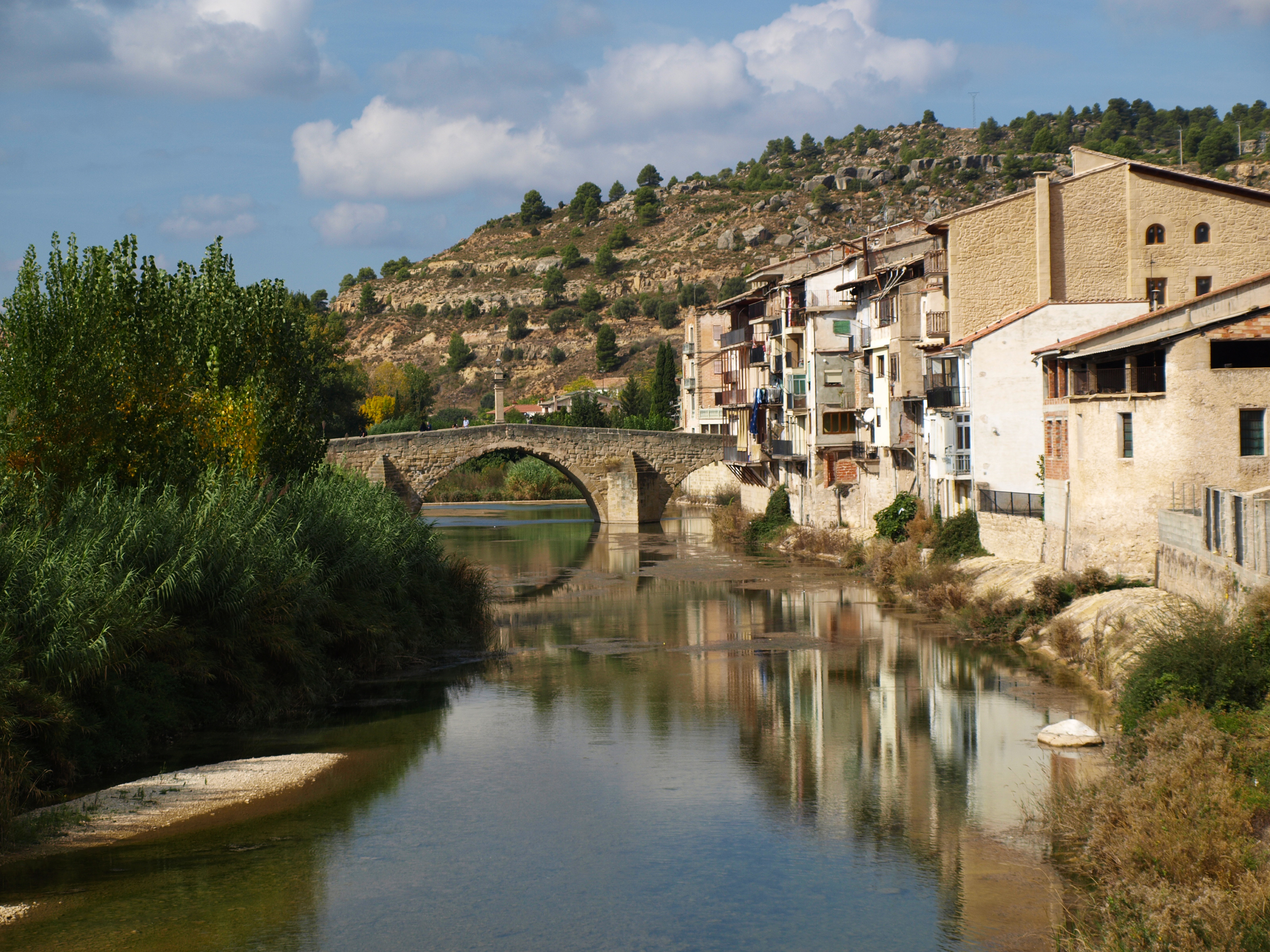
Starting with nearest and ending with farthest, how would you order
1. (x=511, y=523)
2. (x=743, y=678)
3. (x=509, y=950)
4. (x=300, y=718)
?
(x=509, y=950), (x=300, y=718), (x=743, y=678), (x=511, y=523)

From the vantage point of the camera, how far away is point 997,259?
31078 mm

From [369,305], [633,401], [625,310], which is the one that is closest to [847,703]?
[633,401]

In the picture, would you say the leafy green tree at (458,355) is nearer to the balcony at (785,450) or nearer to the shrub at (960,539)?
the balcony at (785,450)

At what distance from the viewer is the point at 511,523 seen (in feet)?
184

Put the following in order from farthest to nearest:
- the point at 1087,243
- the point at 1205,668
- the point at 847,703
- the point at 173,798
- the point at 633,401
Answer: the point at 633,401 → the point at 1087,243 → the point at 847,703 → the point at 1205,668 → the point at 173,798

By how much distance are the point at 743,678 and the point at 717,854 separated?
28.0 ft

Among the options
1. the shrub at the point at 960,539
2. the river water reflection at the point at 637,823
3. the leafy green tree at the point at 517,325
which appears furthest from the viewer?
the leafy green tree at the point at 517,325

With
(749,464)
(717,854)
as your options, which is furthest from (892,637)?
(749,464)

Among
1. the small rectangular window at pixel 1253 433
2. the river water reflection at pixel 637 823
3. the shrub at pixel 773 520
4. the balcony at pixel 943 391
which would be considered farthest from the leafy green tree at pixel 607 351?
the small rectangular window at pixel 1253 433

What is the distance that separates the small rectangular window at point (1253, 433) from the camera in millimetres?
20375

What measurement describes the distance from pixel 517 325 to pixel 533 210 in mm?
23851

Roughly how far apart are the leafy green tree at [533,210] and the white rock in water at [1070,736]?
11202cm

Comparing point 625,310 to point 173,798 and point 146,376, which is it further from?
point 173,798

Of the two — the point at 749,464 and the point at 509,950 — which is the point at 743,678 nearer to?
the point at 509,950
